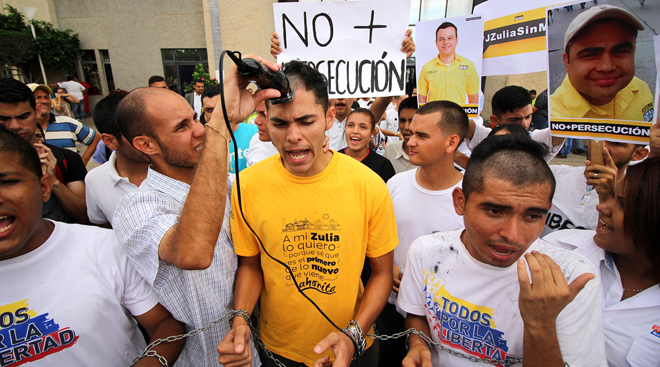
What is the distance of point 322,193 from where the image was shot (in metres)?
1.71

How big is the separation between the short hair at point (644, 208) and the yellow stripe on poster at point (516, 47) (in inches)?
69.4

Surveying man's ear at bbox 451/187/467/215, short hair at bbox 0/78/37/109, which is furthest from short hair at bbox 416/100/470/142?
short hair at bbox 0/78/37/109

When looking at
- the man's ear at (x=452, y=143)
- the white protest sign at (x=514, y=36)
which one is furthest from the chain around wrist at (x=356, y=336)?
the white protest sign at (x=514, y=36)

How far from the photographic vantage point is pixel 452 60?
319 centimetres

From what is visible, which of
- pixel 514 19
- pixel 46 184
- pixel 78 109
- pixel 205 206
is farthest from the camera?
pixel 78 109

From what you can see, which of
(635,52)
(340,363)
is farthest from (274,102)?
(635,52)

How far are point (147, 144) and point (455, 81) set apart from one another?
9.37 feet

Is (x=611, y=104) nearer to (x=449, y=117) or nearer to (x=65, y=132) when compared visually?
(x=449, y=117)

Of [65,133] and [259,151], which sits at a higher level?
[65,133]

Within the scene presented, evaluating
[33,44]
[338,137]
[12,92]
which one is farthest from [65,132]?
[33,44]

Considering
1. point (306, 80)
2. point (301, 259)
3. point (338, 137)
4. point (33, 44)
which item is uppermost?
point (33, 44)

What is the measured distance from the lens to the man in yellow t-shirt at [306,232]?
1.67 metres

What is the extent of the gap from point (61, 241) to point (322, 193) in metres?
1.24

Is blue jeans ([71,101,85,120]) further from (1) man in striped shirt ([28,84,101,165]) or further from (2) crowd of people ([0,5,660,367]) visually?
(2) crowd of people ([0,5,660,367])
